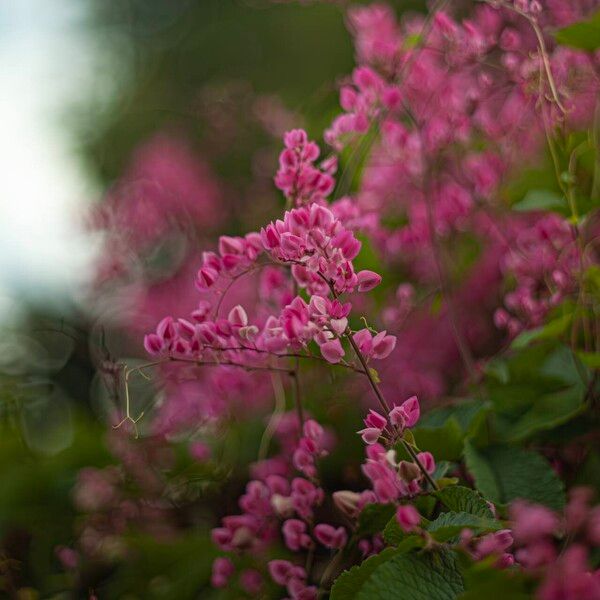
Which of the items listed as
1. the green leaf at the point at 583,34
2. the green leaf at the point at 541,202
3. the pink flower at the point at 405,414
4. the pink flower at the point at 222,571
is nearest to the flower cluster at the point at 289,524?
the pink flower at the point at 222,571

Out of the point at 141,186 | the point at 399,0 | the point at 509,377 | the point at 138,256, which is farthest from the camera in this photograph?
the point at 399,0

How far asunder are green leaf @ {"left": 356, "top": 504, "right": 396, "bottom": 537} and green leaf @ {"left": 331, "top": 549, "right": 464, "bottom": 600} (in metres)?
0.05

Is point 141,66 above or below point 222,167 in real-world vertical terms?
above

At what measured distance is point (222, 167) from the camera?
1493 millimetres

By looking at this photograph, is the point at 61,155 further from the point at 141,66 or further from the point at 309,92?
the point at 309,92

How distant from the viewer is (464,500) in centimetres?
37

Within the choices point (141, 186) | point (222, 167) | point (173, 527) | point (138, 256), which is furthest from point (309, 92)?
point (173, 527)

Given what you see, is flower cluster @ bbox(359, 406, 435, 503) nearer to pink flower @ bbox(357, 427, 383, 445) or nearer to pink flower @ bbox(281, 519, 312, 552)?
pink flower @ bbox(357, 427, 383, 445)

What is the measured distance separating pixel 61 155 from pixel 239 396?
4.02 feet

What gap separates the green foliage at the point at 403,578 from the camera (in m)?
0.33

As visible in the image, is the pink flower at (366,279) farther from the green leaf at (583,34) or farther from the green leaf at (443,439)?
the green leaf at (583,34)

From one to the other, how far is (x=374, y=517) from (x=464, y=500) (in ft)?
0.21

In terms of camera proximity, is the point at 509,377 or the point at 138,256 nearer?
the point at 509,377

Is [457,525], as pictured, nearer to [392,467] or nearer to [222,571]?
[392,467]
